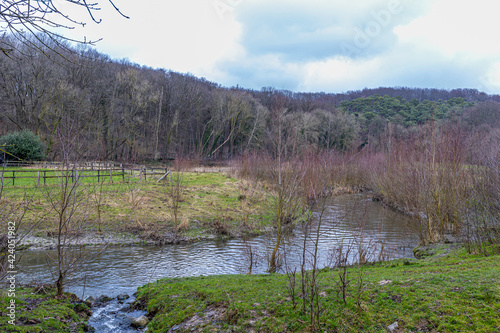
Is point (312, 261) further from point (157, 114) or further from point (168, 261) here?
point (157, 114)

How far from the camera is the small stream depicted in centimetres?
814

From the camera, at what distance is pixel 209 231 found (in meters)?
15.9

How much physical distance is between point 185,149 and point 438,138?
158 ft

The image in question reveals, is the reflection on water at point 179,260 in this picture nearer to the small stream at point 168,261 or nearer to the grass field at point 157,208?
the small stream at point 168,261

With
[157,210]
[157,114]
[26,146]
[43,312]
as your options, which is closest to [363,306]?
[43,312]

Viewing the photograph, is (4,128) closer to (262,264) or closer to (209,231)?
(209,231)

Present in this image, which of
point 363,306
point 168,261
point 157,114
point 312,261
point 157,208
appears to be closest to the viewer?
point 363,306

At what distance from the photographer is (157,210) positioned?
17562 mm

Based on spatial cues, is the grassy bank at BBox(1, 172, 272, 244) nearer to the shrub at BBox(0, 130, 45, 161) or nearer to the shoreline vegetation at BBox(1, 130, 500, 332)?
the shoreline vegetation at BBox(1, 130, 500, 332)

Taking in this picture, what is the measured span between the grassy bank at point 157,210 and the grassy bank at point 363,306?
6006mm

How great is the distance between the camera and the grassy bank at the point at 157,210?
47.5 ft

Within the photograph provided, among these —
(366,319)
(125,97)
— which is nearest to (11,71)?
(125,97)

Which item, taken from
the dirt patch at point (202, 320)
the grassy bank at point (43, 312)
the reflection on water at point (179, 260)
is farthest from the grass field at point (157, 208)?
the dirt patch at point (202, 320)

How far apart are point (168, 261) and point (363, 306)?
8.43 metres
